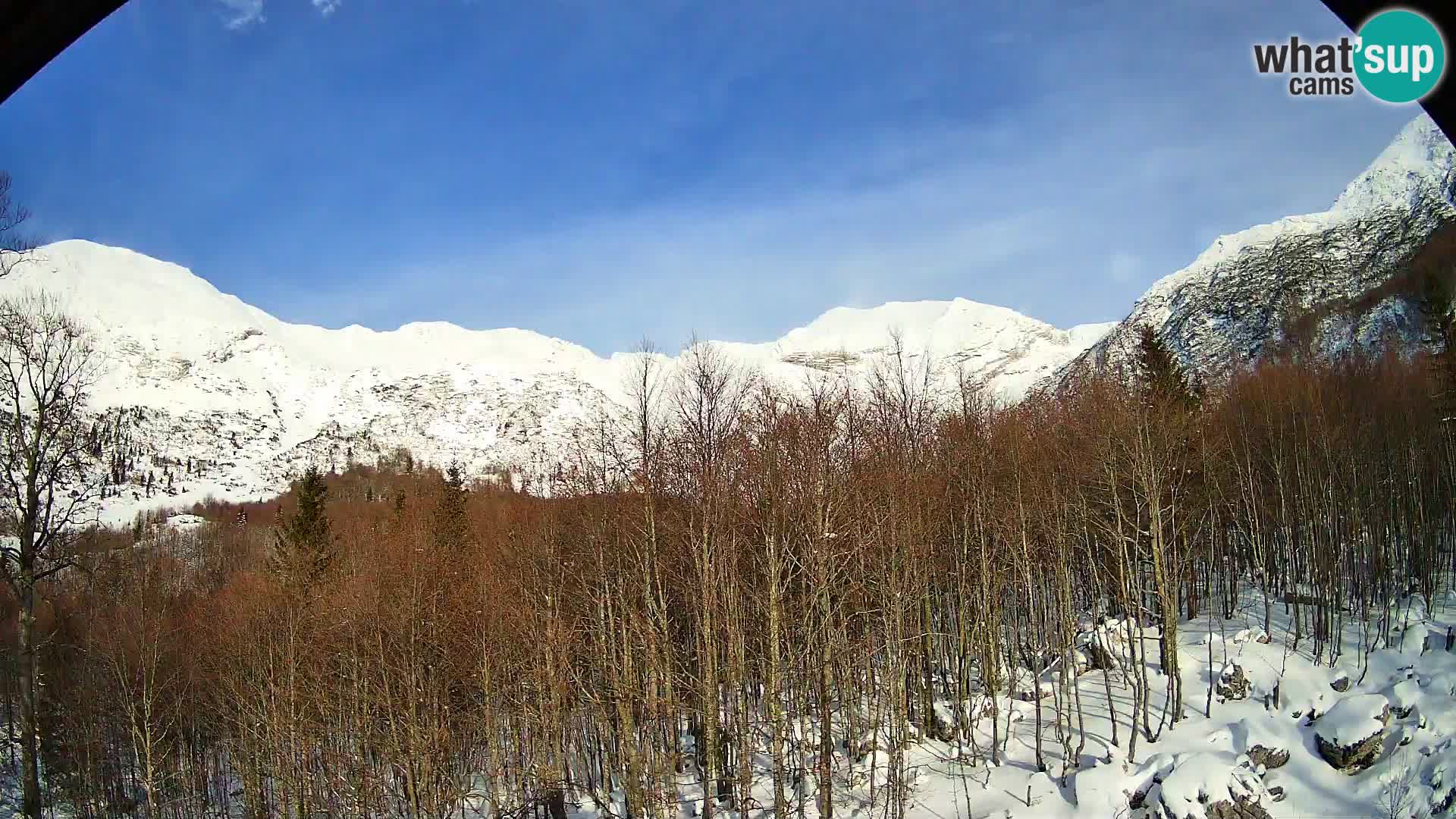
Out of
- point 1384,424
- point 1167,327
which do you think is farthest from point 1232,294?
point 1384,424

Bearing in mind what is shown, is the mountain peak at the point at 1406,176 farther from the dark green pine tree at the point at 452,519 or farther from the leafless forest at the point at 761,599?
the dark green pine tree at the point at 452,519

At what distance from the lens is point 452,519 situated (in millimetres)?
40125

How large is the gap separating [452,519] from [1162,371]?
34.8 metres

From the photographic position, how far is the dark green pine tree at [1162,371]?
2983 centimetres

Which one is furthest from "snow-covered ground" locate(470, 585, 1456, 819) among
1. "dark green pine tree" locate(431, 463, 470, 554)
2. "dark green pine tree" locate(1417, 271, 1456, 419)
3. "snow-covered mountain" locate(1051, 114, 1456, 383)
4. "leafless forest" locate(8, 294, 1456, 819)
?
"snow-covered mountain" locate(1051, 114, 1456, 383)

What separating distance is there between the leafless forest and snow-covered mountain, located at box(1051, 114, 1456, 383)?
41113 millimetres

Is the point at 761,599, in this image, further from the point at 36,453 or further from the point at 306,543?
the point at 306,543

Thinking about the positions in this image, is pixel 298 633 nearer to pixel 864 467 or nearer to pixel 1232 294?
pixel 864 467

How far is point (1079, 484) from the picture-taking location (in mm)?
23078

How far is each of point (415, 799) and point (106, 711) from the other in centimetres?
1798

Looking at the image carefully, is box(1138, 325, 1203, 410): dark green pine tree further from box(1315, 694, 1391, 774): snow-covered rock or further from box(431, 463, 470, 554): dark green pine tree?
box(431, 463, 470, 554): dark green pine tree

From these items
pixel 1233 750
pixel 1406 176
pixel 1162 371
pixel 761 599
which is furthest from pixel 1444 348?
pixel 1406 176

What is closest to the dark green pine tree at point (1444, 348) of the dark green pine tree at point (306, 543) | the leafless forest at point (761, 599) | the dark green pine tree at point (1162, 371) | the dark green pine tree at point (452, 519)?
the leafless forest at point (761, 599)

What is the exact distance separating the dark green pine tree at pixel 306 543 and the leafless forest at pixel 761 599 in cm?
124
